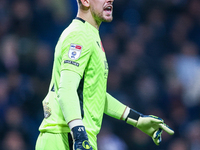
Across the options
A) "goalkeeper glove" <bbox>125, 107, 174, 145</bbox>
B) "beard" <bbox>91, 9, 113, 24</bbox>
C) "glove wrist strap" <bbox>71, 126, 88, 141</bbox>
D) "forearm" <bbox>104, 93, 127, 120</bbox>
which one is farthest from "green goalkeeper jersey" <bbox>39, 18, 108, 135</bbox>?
"goalkeeper glove" <bbox>125, 107, 174, 145</bbox>

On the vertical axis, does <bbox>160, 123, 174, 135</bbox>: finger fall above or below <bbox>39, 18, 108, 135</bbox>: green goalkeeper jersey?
below

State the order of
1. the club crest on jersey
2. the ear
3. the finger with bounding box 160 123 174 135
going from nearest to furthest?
the club crest on jersey, the ear, the finger with bounding box 160 123 174 135

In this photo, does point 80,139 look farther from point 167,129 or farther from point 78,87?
point 167,129

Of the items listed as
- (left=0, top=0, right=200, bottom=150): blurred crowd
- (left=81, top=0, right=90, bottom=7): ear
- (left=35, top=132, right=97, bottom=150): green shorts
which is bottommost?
(left=0, top=0, right=200, bottom=150): blurred crowd

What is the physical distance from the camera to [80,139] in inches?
71.5

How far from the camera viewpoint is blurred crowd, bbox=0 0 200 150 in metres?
4.60

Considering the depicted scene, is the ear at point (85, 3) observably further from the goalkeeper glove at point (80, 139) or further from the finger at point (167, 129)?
the finger at point (167, 129)

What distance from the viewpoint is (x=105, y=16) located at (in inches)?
94.2

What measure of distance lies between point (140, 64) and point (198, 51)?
99cm

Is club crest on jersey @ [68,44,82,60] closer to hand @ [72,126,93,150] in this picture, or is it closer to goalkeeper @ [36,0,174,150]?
goalkeeper @ [36,0,174,150]

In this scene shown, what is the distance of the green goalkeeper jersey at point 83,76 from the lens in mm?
2018

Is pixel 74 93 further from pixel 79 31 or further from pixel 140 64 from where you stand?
Result: pixel 140 64

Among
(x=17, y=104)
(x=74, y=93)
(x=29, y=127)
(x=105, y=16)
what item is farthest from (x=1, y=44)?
(x=74, y=93)

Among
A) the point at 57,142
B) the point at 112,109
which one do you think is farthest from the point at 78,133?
the point at 112,109
